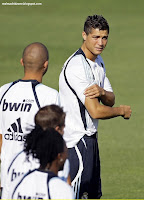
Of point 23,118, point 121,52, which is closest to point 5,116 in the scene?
point 23,118

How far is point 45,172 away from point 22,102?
159 cm

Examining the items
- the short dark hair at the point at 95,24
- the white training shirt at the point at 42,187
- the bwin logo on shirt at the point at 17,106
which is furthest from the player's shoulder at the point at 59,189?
the short dark hair at the point at 95,24

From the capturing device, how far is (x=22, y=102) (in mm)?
6543

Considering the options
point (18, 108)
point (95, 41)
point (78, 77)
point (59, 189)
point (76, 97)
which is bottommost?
point (59, 189)

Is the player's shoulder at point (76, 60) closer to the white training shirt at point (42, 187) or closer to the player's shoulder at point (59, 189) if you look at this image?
the white training shirt at point (42, 187)

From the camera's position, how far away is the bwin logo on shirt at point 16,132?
21.5 feet

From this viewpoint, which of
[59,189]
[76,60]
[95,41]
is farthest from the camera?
[95,41]

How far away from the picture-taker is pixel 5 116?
6.67 m

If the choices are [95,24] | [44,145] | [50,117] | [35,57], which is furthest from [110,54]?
[44,145]

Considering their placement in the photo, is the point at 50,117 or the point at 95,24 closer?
the point at 50,117

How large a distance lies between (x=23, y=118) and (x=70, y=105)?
1.02 metres

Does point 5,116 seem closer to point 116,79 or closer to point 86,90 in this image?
point 86,90

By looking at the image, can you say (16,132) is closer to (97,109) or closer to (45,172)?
(97,109)

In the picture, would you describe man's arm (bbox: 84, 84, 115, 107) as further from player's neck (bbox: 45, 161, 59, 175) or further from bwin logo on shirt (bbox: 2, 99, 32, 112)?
player's neck (bbox: 45, 161, 59, 175)
